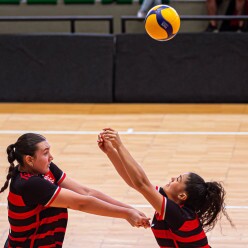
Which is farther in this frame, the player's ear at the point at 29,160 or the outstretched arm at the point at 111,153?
the player's ear at the point at 29,160

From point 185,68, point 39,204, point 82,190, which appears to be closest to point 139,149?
point 185,68

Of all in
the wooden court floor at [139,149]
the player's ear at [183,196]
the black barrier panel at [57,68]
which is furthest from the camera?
the black barrier panel at [57,68]

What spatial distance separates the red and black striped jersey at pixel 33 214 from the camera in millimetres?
5113

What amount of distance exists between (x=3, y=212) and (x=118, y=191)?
4.55 feet

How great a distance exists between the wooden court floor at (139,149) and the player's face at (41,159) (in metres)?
2.12

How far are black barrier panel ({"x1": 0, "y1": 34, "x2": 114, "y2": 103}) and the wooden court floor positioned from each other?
239mm

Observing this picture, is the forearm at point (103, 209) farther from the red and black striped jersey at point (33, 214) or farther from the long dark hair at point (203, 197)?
the long dark hair at point (203, 197)

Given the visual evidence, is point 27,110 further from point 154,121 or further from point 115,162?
point 115,162

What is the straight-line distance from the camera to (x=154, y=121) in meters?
12.0

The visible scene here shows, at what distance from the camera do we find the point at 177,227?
201 inches

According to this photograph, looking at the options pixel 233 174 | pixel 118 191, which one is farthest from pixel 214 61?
pixel 118 191

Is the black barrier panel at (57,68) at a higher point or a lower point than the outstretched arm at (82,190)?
lower

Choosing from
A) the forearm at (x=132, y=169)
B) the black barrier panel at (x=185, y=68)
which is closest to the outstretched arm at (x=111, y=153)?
the forearm at (x=132, y=169)

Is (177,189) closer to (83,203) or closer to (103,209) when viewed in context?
(103,209)
